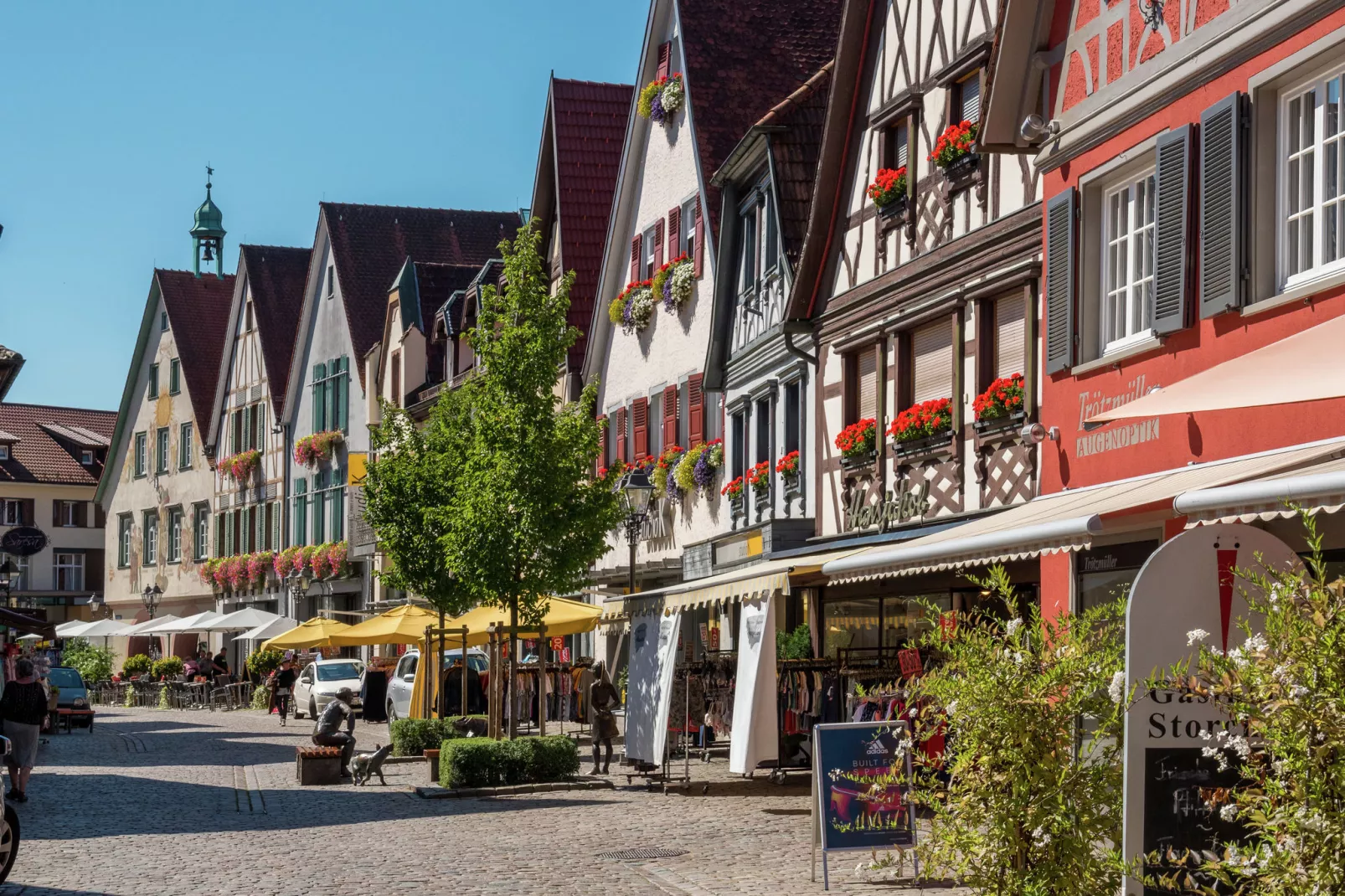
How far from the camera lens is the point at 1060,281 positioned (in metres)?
15.6

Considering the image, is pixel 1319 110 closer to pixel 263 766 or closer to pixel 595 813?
pixel 595 813

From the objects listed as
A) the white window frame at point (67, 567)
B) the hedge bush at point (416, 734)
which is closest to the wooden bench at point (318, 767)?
the hedge bush at point (416, 734)

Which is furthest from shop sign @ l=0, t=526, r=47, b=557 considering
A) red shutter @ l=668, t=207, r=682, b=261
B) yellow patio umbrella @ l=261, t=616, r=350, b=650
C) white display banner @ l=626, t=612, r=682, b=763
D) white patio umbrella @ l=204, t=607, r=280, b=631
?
white display banner @ l=626, t=612, r=682, b=763

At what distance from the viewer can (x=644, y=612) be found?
20.8 meters

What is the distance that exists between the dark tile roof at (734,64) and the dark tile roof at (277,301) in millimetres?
31604

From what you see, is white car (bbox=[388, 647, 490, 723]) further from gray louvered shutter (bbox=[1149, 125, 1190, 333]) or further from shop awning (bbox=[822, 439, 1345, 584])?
gray louvered shutter (bbox=[1149, 125, 1190, 333])

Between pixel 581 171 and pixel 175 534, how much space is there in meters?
35.8

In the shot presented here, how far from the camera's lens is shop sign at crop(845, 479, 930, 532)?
2024 cm

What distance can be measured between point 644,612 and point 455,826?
171 inches

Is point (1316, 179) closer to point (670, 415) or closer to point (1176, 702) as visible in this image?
point (1176, 702)

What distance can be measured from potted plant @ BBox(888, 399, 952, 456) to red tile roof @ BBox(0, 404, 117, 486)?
68.4 m

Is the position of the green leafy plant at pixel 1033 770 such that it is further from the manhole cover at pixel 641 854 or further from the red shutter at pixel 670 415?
the red shutter at pixel 670 415

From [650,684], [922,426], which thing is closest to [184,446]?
[650,684]

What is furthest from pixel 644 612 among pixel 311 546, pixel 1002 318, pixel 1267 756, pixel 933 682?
pixel 311 546
